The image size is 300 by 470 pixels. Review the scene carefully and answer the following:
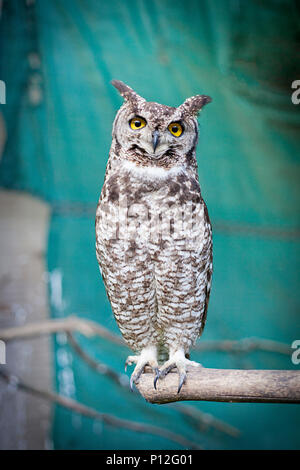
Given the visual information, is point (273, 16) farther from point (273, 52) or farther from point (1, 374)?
point (1, 374)

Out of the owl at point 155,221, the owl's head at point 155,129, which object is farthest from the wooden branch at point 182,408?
the owl's head at point 155,129

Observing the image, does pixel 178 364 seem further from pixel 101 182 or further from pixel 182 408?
pixel 101 182

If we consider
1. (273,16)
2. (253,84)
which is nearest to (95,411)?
(253,84)

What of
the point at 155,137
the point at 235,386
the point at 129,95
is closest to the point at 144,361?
the point at 235,386

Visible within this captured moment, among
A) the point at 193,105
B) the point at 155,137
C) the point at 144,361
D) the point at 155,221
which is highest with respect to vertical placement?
the point at 193,105

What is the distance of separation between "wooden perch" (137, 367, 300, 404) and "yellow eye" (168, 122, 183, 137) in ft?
2.55

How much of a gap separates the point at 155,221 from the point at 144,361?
0.58 meters

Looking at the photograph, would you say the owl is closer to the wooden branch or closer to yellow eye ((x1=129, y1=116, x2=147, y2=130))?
yellow eye ((x1=129, y1=116, x2=147, y2=130))

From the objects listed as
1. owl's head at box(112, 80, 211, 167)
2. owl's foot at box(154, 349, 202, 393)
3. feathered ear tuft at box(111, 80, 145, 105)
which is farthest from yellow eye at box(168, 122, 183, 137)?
owl's foot at box(154, 349, 202, 393)

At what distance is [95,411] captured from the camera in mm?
2227

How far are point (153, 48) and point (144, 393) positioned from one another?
1.57 metres

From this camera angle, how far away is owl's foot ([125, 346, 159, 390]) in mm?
1508

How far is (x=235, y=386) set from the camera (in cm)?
130

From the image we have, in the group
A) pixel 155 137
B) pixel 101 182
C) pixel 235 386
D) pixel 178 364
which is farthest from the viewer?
pixel 101 182
